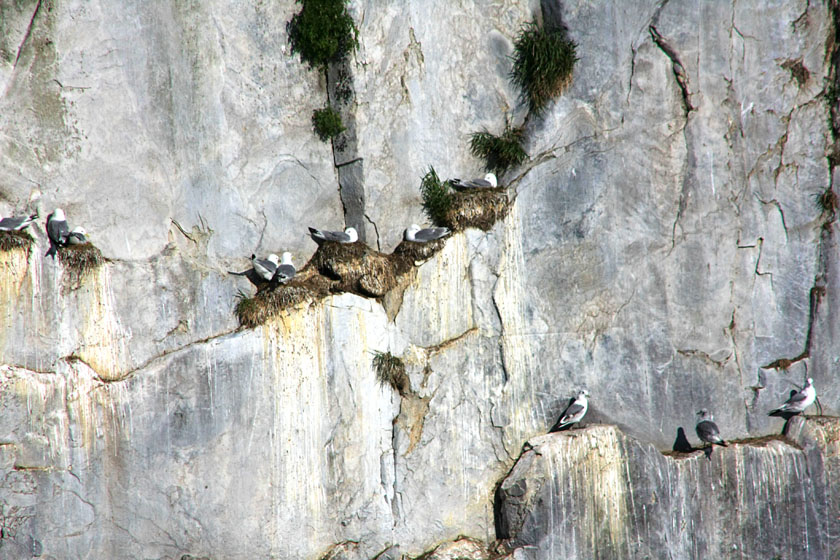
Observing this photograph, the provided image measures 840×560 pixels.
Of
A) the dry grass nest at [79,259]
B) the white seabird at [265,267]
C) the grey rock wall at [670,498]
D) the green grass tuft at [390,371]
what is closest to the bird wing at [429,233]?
the green grass tuft at [390,371]

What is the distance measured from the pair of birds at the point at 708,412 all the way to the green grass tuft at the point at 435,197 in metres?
2.51

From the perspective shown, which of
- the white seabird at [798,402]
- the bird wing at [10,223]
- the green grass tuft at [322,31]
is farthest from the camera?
the white seabird at [798,402]

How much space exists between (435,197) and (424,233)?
1.70 feet

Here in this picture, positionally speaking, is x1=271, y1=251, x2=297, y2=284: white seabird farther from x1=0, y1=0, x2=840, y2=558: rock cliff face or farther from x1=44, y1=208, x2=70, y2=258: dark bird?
x1=44, y1=208, x2=70, y2=258: dark bird

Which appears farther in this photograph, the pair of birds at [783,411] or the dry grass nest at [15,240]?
the pair of birds at [783,411]

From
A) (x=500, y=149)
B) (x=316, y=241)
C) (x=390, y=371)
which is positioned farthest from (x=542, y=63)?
(x=390, y=371)

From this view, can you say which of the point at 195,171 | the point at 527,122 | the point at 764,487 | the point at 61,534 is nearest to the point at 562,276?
the point at 527,122

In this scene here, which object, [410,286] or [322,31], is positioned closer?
[322,31]

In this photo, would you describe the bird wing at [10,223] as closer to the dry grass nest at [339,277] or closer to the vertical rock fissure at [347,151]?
the dry grass nest at [339,277]

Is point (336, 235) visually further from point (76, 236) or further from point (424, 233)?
point (76, 236)

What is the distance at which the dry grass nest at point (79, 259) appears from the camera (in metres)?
8.01

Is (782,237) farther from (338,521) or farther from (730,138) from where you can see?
(338,521)

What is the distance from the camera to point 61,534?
310 inches

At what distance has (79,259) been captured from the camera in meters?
8.06
